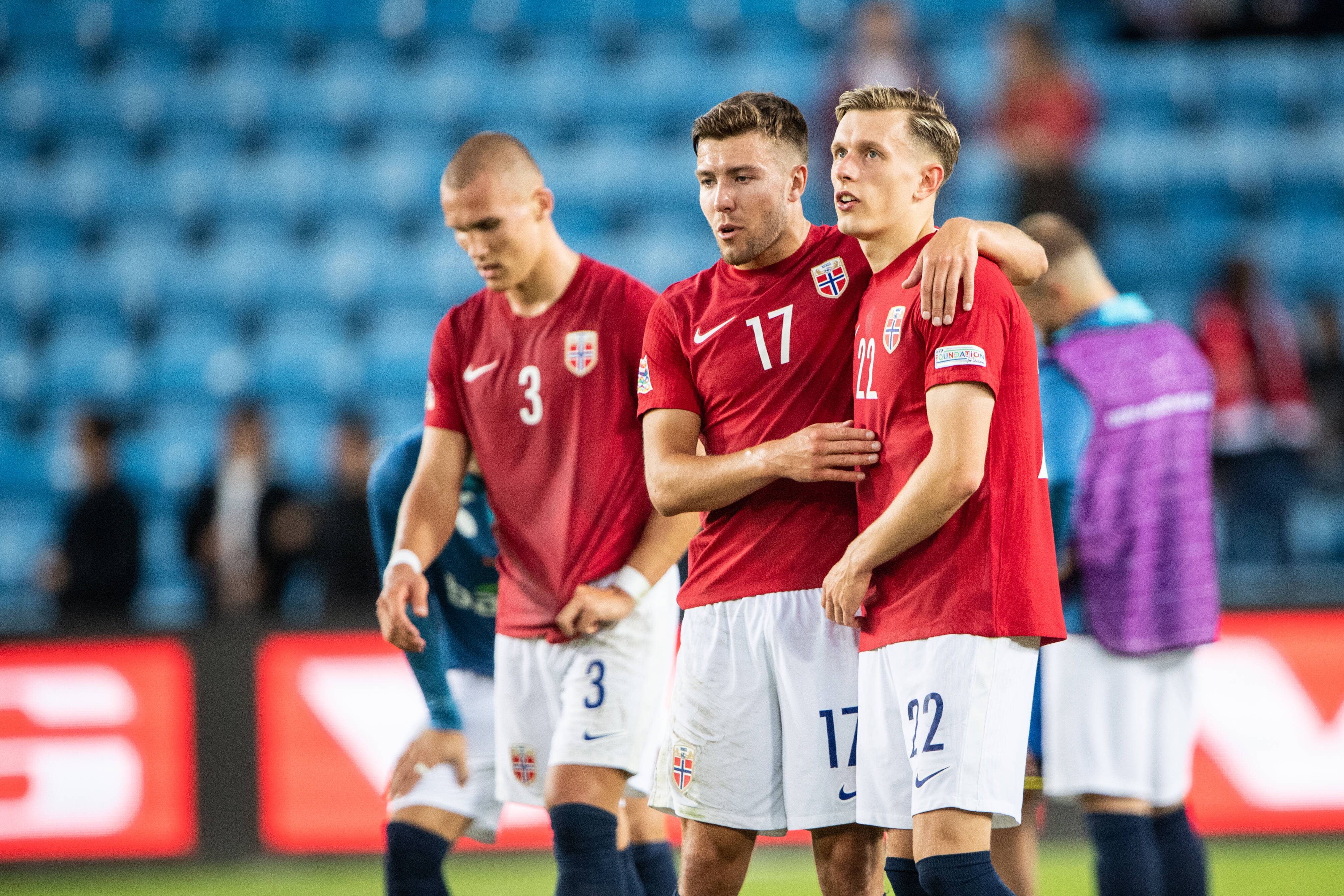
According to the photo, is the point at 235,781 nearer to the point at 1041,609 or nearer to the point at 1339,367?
the point at 1041,609

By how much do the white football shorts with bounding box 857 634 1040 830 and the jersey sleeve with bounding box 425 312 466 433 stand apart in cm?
156

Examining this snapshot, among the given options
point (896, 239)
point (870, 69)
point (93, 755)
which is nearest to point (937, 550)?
point (896, 239)

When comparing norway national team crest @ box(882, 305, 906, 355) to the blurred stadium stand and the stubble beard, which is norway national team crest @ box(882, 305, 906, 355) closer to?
the stubble beard

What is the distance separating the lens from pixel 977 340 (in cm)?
310

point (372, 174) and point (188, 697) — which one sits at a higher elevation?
point (372, 174)

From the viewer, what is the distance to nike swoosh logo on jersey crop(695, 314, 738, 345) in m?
3.59

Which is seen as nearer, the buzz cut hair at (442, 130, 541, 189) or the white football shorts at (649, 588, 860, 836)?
the white football shorts at (649, 588, 860, 836)

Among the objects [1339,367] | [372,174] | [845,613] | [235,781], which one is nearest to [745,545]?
[845,613]

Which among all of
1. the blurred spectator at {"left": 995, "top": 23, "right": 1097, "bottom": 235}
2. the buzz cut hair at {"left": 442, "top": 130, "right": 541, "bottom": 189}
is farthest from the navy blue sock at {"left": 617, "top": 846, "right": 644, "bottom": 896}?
the blurred spectator at {"left": 995, "top": 23, "right": 1097, "bottom": 235}

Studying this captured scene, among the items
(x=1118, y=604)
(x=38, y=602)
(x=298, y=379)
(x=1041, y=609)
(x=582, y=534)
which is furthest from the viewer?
(x=298, y=379)

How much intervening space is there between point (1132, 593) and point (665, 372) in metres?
1.69

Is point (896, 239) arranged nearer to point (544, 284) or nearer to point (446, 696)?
point (544, 284)

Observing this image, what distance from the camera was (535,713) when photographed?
13.5 feet

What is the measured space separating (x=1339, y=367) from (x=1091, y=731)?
4.99 meters
